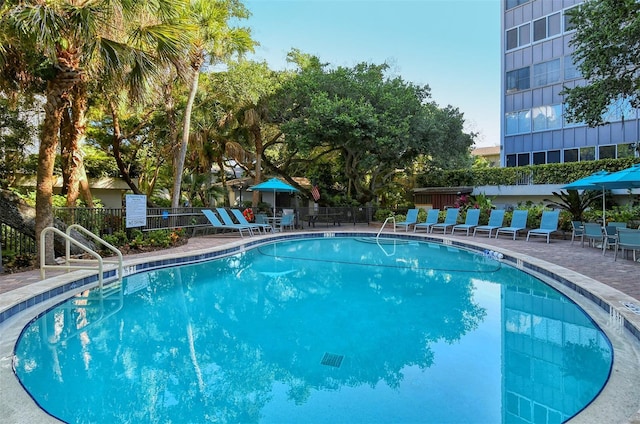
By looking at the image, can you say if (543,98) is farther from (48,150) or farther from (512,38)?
(48,150)

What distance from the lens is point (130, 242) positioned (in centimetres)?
1043

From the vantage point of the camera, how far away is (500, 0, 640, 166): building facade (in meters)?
19.2

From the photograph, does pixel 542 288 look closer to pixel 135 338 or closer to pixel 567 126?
pixel 135 338

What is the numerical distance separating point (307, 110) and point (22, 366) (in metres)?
14.9

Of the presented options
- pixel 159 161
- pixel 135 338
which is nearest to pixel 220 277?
pixel 135 338

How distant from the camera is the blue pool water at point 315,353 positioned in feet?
10.1

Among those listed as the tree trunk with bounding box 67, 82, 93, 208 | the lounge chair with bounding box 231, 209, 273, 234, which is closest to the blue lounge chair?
the lounge chair with bounding box 231, 209, 273, 234

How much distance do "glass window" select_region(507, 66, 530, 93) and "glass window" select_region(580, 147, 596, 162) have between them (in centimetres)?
500

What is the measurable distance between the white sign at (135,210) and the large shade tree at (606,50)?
1279 cm

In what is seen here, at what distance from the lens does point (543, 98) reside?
21.4 metres

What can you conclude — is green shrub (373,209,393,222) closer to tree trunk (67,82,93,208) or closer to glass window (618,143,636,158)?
glass window (618,143,636,158)

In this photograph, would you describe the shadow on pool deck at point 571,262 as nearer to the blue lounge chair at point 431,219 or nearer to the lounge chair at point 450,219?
the lounge chair at point 450,219

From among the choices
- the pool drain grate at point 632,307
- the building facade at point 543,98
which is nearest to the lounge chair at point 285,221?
the pool drain grate at point 632,307

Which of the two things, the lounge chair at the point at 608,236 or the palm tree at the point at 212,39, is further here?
the palm tree at the point at 212,39
